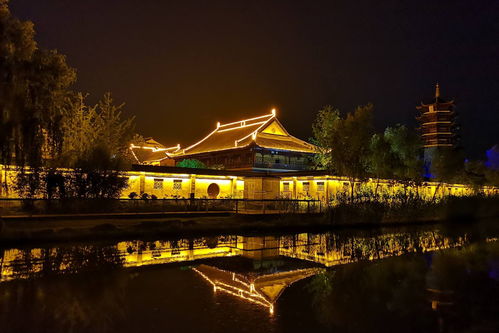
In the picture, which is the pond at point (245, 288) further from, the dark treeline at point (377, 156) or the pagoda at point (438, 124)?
the pagoda at point (438, 124)

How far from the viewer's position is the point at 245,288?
8289 mm

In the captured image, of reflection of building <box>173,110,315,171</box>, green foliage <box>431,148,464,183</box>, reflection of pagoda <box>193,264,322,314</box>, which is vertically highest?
reflection of building <box>173,110,315,171</box>

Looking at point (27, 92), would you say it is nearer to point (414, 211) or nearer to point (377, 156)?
point (414, 211)

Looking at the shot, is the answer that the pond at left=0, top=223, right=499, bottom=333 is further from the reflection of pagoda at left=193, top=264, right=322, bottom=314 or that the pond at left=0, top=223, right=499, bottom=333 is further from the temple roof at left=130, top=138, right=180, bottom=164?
the temple roof at left=130, top=138, right=180, bottom=164

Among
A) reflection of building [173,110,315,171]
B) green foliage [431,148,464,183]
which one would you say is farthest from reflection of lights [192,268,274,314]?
green foliage [431,148,464,183]

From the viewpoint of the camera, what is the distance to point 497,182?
43.9 metres

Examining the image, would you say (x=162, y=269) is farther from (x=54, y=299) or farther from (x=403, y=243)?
(x=403, y=243)

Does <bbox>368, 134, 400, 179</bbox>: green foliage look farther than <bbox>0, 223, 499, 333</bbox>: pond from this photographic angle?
Yes

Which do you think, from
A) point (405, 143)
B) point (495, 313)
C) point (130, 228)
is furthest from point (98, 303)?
point (405, 143)

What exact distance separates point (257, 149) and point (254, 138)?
1.14m

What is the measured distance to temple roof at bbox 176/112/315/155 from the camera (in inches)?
1687

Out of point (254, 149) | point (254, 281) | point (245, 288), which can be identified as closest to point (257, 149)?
point (254, 149)

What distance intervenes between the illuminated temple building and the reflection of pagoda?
30570 mm

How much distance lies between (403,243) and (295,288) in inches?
373
